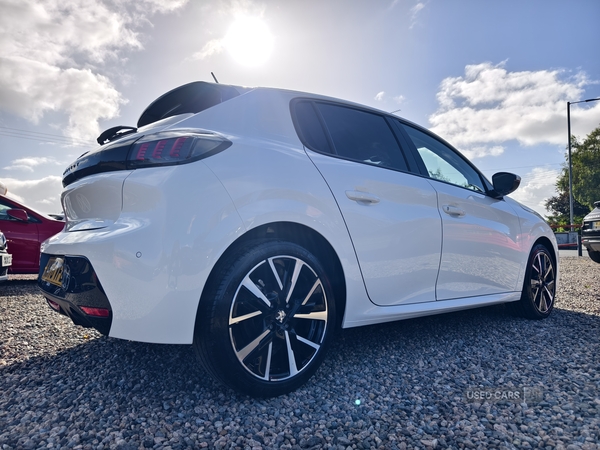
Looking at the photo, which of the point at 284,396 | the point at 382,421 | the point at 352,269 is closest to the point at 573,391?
the point at 382,421

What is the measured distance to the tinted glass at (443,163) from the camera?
3066 millimetres

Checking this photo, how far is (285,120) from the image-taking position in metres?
2.28

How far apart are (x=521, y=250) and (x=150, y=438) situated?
131 inches

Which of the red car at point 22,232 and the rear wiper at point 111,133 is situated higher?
the rear wiper at point 111,133

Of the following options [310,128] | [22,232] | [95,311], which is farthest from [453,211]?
[22,232]

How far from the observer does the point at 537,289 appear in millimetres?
3809

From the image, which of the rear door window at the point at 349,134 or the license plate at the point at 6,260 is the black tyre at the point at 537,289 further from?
the license plate at the point at 6,260

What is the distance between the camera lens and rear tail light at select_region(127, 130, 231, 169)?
6.01 ft

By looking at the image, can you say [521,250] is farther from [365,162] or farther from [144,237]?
[144,237]

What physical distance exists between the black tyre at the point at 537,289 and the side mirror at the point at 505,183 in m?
0.72

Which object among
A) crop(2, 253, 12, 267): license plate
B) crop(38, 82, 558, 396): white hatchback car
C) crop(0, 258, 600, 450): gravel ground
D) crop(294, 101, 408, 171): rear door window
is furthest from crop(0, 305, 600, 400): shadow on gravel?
crop(2, 253, 12, 267): license plate

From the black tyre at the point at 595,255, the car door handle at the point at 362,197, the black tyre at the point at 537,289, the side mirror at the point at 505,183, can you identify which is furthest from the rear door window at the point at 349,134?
the black tyre at the point at 595,255

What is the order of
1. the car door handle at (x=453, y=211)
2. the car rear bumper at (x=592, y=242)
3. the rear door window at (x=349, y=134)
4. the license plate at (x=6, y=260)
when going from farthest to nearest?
the car rear bumper at (x=592, y=242)
the license plate at (x=6, y=260)
the car door handle at (x=453, y=211)
the rear door window at (x=349, y=134)

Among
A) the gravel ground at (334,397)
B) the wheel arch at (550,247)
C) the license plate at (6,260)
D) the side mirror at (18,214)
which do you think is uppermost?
the side mirror at (18,214)
